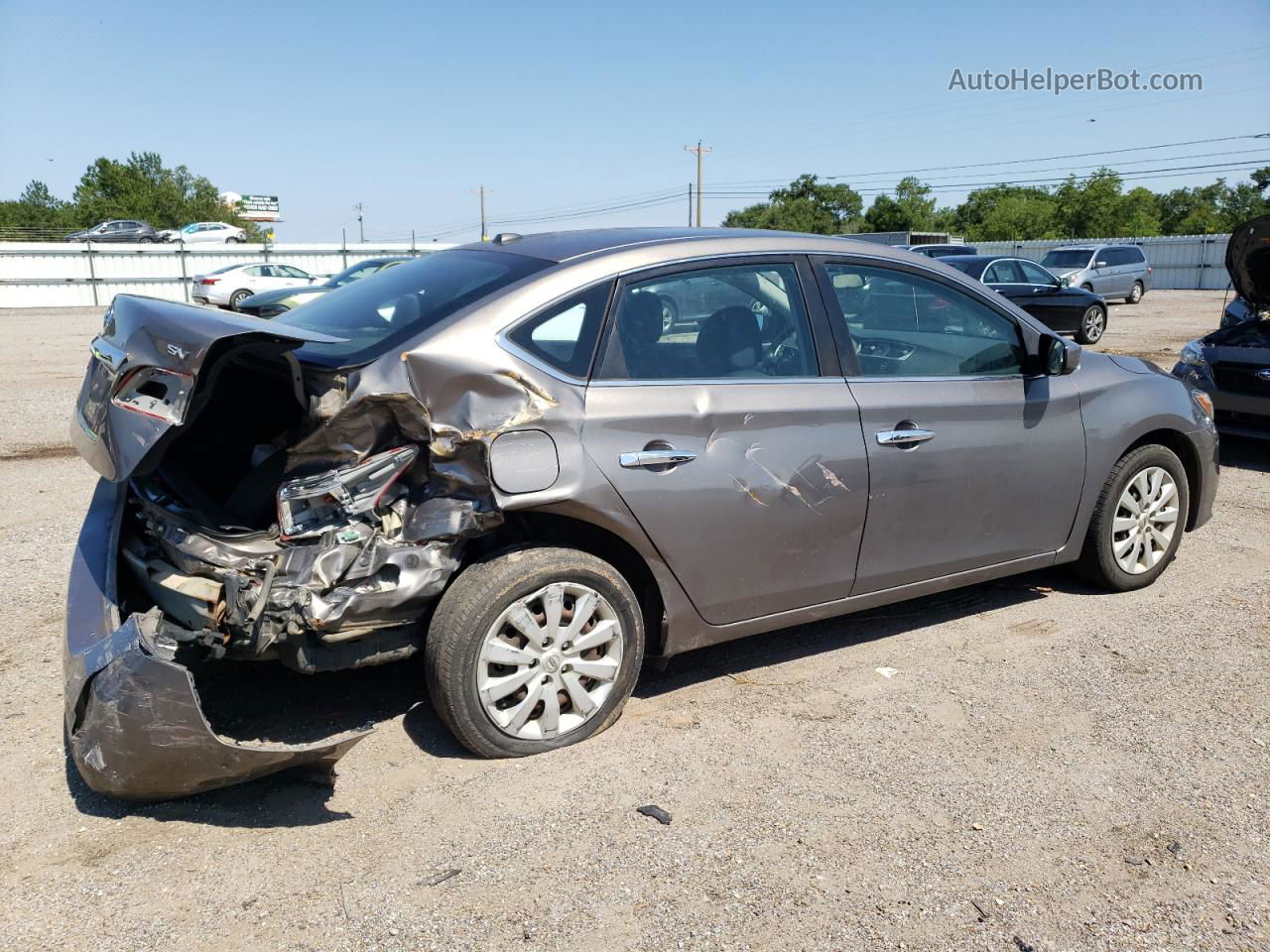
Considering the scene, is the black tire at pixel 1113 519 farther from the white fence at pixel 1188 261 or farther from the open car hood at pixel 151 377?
the white fence at pixel 1188 261

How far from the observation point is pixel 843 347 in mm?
3932

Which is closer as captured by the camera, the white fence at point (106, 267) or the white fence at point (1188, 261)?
the white fence at point (106, 267)

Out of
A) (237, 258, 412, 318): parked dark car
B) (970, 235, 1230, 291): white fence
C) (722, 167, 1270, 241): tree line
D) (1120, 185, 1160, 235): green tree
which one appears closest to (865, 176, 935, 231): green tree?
(722, 167, 1270, 241): tree line

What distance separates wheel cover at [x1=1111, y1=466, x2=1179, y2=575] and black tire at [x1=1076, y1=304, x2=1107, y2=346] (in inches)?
555

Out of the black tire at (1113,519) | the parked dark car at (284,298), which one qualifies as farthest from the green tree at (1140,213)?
the black tire at (1113,519)

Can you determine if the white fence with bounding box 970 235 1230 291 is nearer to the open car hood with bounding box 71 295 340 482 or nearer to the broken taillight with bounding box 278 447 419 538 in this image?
the broken taillight with bounding box 278 447 419 538

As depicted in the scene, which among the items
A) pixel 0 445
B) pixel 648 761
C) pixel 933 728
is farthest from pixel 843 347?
pixel 0 445

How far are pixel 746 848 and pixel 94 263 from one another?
36399mm

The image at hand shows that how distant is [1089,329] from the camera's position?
18062mm

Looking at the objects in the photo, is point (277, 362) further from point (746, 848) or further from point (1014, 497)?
point (1014, 497)

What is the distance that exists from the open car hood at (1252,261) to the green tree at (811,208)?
76683 millimetres

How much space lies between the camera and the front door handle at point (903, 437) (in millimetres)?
3908

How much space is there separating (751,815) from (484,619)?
1.04 metres

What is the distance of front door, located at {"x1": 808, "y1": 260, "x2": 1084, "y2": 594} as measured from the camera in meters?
3.96
